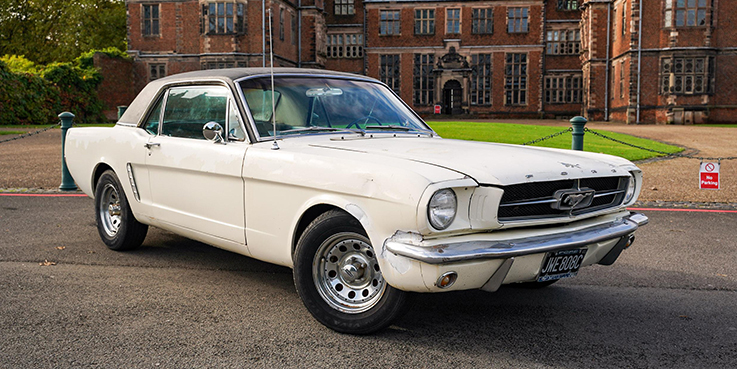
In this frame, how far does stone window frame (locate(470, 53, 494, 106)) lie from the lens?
4825 centimetres

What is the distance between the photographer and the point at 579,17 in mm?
49781

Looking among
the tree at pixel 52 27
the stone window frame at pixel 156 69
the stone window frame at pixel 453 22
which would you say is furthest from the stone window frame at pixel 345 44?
the tree at pixel 52 27

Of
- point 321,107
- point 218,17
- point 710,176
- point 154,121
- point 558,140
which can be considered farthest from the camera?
point 218,17

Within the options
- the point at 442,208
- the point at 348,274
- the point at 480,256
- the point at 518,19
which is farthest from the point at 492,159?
the point at 518,19

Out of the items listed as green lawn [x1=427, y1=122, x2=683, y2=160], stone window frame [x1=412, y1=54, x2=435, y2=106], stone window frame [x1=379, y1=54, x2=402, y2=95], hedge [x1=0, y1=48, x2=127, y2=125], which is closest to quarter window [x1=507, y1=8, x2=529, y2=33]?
stone window frame [x1=412, y1=54, x2=435, y2=106]

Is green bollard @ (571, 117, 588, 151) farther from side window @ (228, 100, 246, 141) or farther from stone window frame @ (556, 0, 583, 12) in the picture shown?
stone window frame @ (556, 0, 583, 12)

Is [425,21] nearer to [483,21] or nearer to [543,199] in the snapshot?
[483,21]

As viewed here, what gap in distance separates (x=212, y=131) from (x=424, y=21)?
4535 cm

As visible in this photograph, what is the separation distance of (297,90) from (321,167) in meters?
1.21

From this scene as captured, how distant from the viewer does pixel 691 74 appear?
3684cm

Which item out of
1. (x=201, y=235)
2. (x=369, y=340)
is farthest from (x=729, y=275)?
(x=201, y=235)

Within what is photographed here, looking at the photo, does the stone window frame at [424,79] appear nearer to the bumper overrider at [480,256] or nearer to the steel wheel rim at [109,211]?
the steel wheel rim at [109,211]

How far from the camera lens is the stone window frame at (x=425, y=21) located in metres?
48.2

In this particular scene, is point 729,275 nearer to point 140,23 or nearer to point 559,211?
point 559,211
